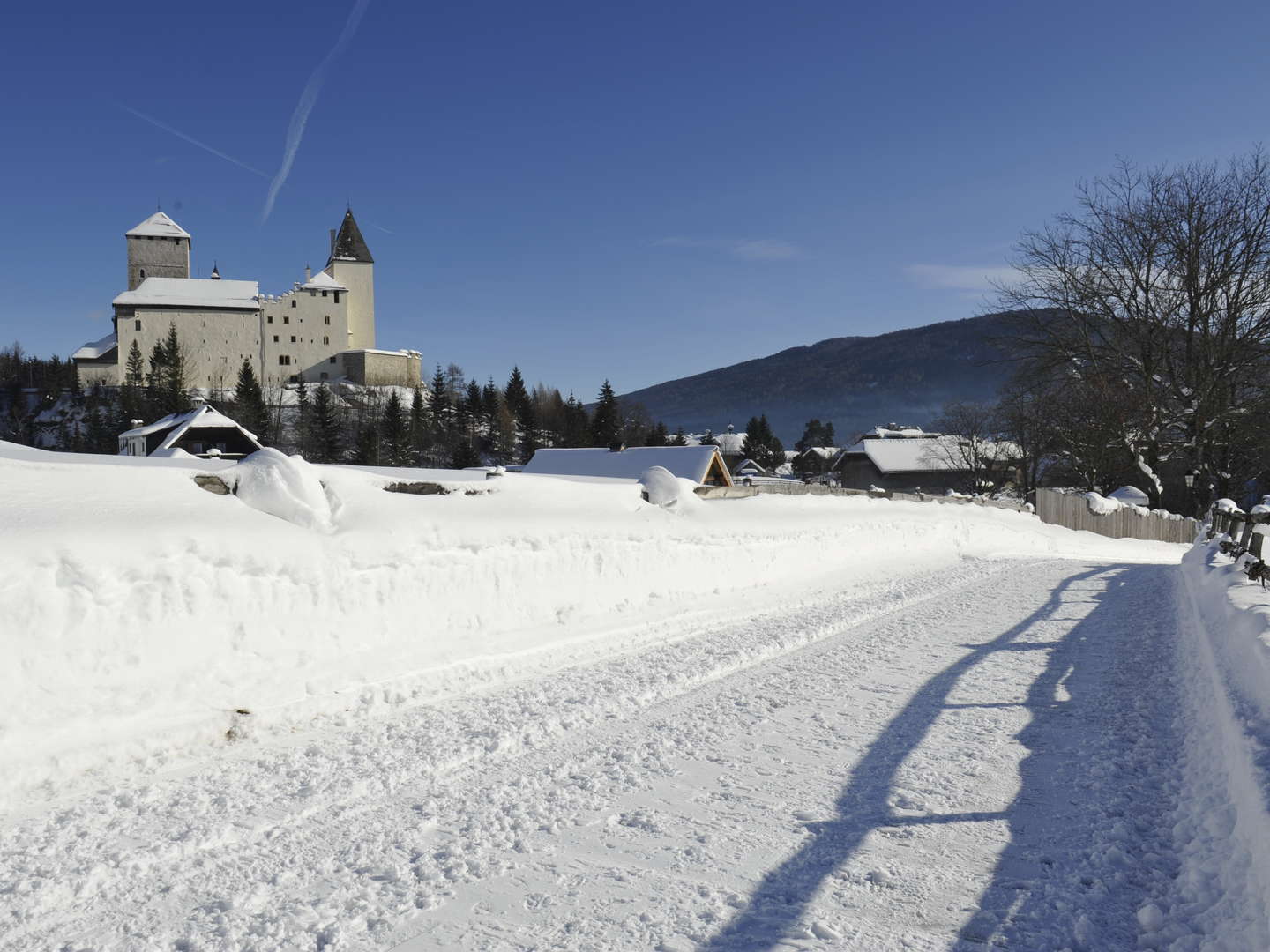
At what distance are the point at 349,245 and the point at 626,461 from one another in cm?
8688

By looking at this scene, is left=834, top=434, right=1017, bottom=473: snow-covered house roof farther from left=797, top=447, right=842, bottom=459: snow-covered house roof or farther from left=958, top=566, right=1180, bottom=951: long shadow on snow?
left=958, top=566, right=1180, bottom=951: long shadow on snow

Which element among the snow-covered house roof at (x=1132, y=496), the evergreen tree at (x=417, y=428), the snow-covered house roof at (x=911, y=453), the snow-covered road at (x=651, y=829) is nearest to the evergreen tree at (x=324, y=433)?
the evergreen tree at (x=417, y=428)

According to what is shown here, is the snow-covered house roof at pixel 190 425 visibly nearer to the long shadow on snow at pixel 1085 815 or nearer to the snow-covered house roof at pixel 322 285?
the long shadow on snow at pixel 1085 815

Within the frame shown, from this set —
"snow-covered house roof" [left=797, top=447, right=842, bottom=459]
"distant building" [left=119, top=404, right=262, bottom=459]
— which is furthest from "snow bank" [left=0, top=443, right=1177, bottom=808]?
"snow-covered house roof" [left=797, top=447, right=842, bottom=459]

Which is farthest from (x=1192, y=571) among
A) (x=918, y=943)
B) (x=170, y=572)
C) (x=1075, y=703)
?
(x=170, y=572)

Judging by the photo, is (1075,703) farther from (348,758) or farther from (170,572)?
(170,572)

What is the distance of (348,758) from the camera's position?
15.1 ft

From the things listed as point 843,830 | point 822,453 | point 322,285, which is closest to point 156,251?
point 322,285

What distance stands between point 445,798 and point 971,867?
234cm

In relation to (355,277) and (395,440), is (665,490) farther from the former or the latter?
(355,277)

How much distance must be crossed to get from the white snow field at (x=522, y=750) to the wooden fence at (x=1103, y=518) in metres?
21.9

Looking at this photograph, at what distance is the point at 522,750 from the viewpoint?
4.80 meters

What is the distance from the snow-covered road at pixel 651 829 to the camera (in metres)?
2.99

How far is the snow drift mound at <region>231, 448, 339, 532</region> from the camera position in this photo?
227 inches
